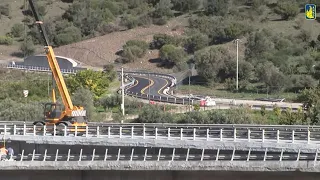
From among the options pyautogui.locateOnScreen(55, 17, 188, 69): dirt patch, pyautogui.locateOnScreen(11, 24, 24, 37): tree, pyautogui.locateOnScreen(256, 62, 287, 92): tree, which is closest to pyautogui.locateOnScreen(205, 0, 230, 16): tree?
pyautogui.locateOnScreen(55, 17, 188, 69): dirt patch

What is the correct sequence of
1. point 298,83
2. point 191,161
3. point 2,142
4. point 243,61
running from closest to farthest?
1. point 191,161
2. point 2,142
3. point 298,83
4. point 243,61

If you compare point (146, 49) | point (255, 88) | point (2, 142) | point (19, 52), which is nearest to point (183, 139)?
point (2, 142)

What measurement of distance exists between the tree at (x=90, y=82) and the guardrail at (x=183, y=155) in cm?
3746

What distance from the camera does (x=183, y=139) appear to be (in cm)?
3306

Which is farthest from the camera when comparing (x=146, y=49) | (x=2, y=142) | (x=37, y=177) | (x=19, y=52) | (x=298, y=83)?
(x=19, y=52)

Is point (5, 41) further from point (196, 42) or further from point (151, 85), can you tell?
point (151, 85)

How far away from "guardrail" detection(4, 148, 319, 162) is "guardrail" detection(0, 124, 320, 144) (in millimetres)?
732

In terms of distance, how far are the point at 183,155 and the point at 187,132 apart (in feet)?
13.2

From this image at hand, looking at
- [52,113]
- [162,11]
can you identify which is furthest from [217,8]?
[52,113]

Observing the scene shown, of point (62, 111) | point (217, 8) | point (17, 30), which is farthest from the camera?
point (17, 30)

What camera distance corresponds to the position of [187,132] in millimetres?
35906

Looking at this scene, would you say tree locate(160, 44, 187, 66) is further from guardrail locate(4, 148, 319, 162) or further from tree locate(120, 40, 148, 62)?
guardrail locate(4, 148, 319, 162)

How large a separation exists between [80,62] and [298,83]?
36418 millimetres

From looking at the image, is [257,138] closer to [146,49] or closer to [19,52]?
[146,49]
